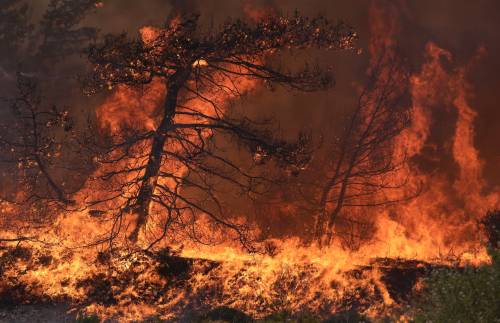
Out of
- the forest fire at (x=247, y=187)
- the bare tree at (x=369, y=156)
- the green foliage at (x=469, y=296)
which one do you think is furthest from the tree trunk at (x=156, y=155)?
the green foliage at (x=469, y=296)

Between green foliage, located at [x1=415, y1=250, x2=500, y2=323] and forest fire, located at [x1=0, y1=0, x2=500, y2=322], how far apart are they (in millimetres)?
5275

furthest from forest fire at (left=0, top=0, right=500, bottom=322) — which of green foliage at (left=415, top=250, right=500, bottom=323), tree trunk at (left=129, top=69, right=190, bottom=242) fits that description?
green foliage at (left=415, top=250, right=500, bottom=323)

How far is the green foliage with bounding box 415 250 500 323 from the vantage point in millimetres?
9391

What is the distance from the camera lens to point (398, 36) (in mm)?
21609

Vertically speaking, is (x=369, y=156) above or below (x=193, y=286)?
above

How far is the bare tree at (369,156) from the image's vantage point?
763 inches

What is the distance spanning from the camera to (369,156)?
64.1 feet

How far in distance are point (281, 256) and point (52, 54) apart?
18.6m

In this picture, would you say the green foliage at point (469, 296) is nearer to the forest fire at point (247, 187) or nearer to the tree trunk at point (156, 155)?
the forest fire at point (247, 187)

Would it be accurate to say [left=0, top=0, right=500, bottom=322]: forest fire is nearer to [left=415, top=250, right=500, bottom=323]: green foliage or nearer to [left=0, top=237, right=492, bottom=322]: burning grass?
[left=0, top=237, right=492, bottom=322]: burning grass

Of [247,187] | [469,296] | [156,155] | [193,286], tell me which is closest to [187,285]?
[193,286]

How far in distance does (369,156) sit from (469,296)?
34.0ft

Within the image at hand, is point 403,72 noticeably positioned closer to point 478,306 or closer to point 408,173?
point 408,173

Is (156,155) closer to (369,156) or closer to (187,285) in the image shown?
(187,285)
